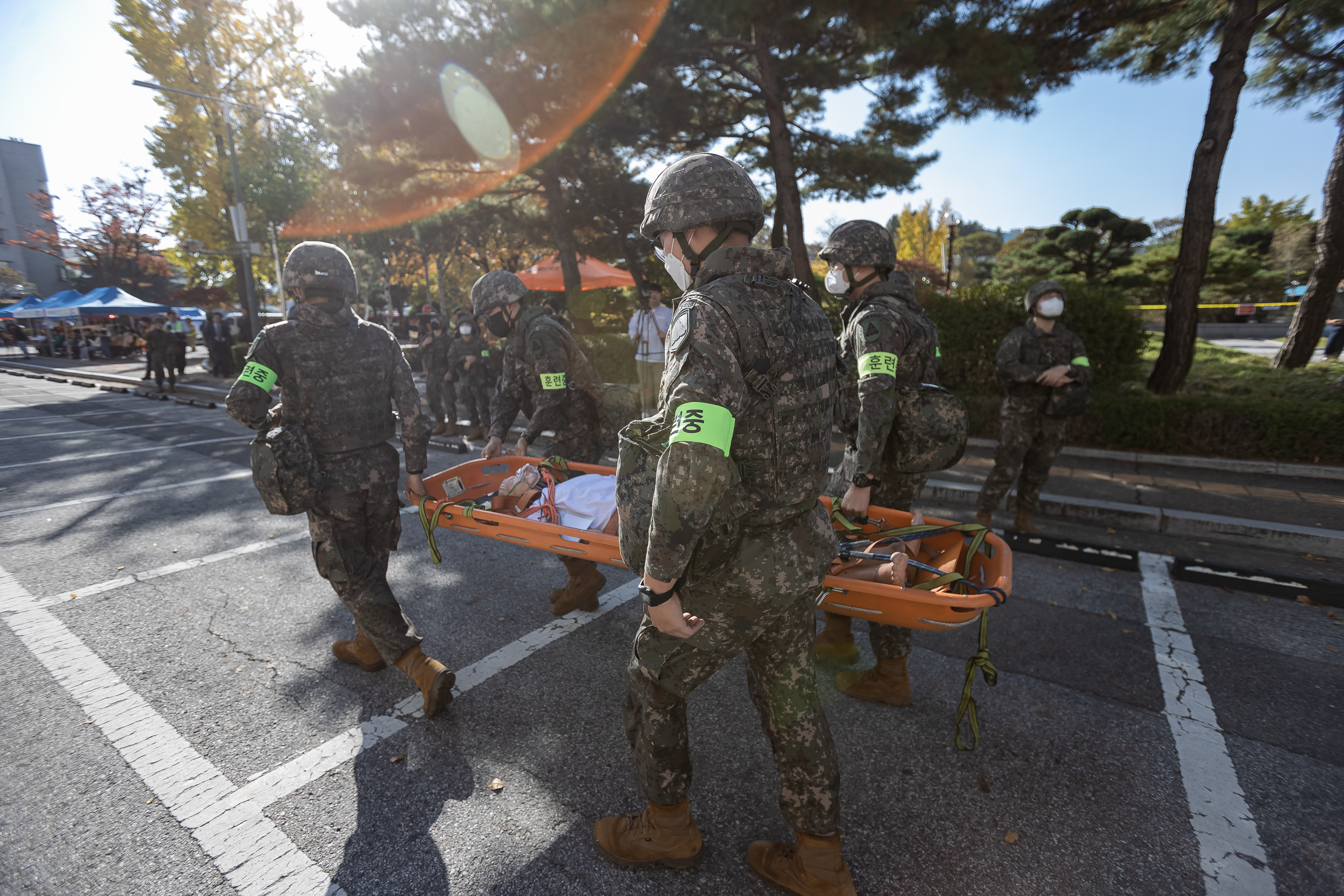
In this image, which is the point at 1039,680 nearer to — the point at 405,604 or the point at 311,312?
the point at 405,604

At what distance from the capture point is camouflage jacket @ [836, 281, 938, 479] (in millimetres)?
3004

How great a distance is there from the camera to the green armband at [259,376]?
2906 mm

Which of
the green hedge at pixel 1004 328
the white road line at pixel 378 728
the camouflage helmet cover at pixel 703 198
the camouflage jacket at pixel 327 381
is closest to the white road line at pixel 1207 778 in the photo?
the white road line at pixel 378 728

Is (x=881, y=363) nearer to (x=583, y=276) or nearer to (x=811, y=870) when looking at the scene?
(x=811, y=870)

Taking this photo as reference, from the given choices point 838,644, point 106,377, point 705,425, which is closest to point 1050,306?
point 838,644

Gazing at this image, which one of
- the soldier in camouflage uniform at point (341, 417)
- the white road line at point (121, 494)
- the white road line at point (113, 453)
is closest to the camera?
the soldier in camouflage uniform at point (341, 417)

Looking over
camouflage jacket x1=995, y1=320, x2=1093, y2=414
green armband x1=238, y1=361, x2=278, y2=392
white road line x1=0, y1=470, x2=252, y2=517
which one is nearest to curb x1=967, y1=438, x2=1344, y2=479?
camouflage jacket x1=995, y1=320, x2=1093, y2=414

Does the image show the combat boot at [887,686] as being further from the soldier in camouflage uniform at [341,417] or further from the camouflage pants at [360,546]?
the camouflage pants at [360,546]

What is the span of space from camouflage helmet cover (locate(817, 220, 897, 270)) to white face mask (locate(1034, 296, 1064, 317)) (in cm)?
248

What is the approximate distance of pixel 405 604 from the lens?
4.22 metres

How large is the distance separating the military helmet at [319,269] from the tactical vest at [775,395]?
211cm

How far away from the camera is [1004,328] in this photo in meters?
8.62

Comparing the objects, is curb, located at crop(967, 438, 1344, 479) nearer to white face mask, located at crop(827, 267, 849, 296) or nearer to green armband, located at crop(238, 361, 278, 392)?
white face mask, located at crop(827, 267, 849, 296)

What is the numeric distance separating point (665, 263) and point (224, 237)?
24978 mm
